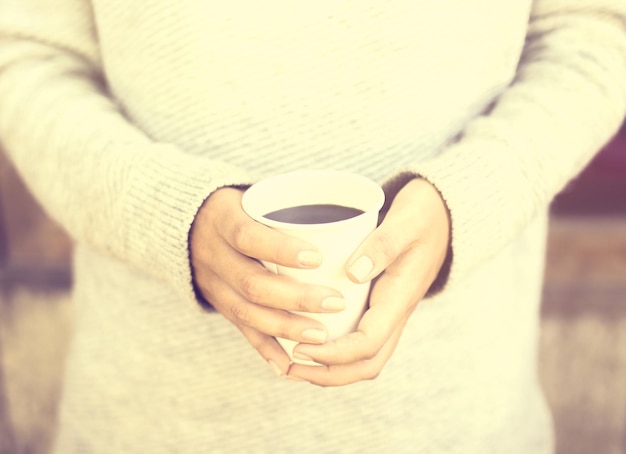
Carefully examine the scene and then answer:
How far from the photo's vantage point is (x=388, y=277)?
0.57m

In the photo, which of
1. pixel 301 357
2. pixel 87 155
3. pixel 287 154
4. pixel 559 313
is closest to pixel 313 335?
pixel 301 357

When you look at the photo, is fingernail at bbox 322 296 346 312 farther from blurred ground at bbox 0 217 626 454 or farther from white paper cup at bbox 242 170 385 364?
blurred ground at bbox 0 217 626 454

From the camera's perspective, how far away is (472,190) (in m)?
0.64

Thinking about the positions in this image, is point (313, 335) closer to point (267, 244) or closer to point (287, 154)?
point (267, 244)

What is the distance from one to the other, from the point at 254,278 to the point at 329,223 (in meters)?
0.09

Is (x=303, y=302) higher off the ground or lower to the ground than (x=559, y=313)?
higher

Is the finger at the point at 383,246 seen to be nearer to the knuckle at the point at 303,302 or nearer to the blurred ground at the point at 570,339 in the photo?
the knuckle at the point at 303,302

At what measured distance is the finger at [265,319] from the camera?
526 millimetres

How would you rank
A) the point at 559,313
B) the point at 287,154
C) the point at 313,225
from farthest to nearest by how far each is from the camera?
the point at 559,313
the point at 287,154
the point at 313,225

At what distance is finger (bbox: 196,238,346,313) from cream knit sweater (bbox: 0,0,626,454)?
86 mm

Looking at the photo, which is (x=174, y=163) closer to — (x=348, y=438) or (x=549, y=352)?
(x=348, y=438)

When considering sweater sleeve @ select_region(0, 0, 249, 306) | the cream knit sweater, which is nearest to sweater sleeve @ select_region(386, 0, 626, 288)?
the cream knit sweater

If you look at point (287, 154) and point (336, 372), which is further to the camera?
point (287, 154)

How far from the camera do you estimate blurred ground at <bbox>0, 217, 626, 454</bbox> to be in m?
1.60
